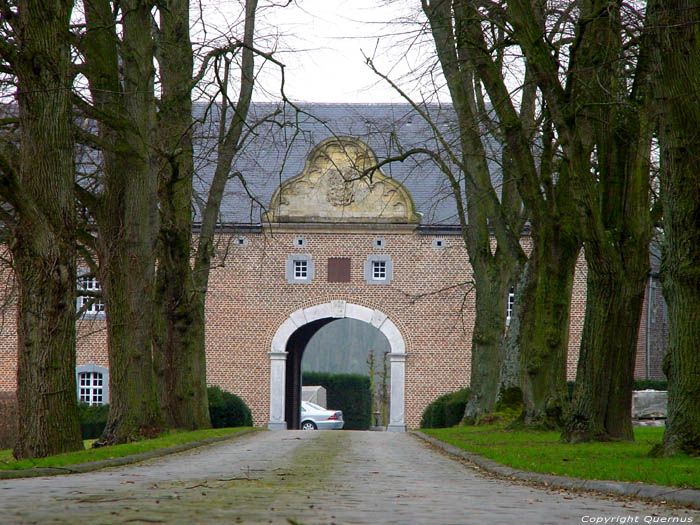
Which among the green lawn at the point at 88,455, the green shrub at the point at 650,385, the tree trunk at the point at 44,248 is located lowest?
the green shrub at the point at 650,385

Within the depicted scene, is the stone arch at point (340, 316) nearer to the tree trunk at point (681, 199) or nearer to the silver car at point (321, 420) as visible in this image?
the silver car at point (321, 420)

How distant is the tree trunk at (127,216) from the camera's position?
41.6 feet

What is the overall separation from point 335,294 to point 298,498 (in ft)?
83.2

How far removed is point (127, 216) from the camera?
1296cm

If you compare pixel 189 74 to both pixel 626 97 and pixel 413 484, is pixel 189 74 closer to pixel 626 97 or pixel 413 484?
pixel 626 97

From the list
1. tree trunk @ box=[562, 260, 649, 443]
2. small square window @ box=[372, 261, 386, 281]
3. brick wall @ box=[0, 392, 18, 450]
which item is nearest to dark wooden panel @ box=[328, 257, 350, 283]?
small square window @ box=[372, 261, 386, 281]

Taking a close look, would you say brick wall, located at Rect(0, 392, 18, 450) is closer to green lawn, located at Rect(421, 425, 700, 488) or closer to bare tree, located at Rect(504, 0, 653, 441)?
green lawn, located at Rect(421, 425, 700, 488)

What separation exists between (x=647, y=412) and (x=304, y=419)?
680 inches

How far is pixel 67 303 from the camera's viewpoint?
9.77 metres

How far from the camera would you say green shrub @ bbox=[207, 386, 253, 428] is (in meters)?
24.0

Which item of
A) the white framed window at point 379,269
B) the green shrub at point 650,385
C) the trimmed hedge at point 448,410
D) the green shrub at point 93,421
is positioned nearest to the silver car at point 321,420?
the white framed window at point 379,269

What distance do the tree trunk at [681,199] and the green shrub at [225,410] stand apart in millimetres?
16531

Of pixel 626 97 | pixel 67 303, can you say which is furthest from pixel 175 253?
pixel 626 97

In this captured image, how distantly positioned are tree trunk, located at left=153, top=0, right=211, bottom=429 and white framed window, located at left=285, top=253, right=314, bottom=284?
1343 centimetres
